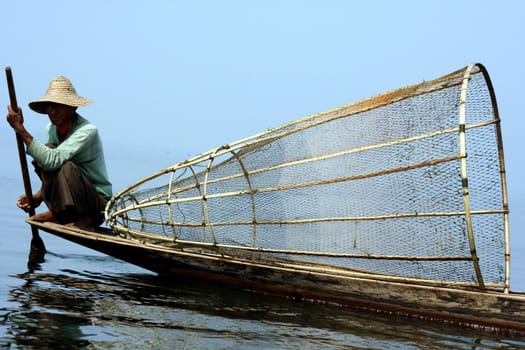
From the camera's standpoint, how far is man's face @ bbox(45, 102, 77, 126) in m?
6.71

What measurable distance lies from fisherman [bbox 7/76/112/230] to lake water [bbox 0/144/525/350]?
1.95 feet

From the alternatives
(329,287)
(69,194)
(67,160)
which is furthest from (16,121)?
(329,287)

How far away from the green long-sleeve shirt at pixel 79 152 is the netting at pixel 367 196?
0.30 m

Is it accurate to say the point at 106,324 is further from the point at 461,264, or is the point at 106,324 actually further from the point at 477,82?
the point at 477,82

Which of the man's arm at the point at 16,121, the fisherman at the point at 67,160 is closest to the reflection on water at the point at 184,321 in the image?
the fisherman at the point at 67,160

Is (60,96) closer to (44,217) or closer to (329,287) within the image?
(44,217)

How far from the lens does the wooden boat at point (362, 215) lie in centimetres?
580

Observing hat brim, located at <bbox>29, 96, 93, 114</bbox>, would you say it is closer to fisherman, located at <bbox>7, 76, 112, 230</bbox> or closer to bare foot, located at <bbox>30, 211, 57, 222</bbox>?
fisherman, located at <bbox>7, 76, 112, 230</bbox>

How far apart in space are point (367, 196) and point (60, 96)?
2768 millimetres

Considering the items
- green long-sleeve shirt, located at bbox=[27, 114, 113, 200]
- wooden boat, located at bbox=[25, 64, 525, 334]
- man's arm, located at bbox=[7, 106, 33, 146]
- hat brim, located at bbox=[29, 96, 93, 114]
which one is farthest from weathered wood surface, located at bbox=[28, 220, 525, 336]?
hat brim, located at bbox=[29, 96, 93, 114]

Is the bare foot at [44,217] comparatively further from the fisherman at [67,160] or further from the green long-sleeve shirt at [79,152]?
the green long-sleeve shirt at [79,152]

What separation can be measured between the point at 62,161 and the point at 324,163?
2191 mm

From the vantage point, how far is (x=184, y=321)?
5.43 m

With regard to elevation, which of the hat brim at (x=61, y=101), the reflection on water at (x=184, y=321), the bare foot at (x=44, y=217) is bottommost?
the reflection on water at (x=184, y=321)
